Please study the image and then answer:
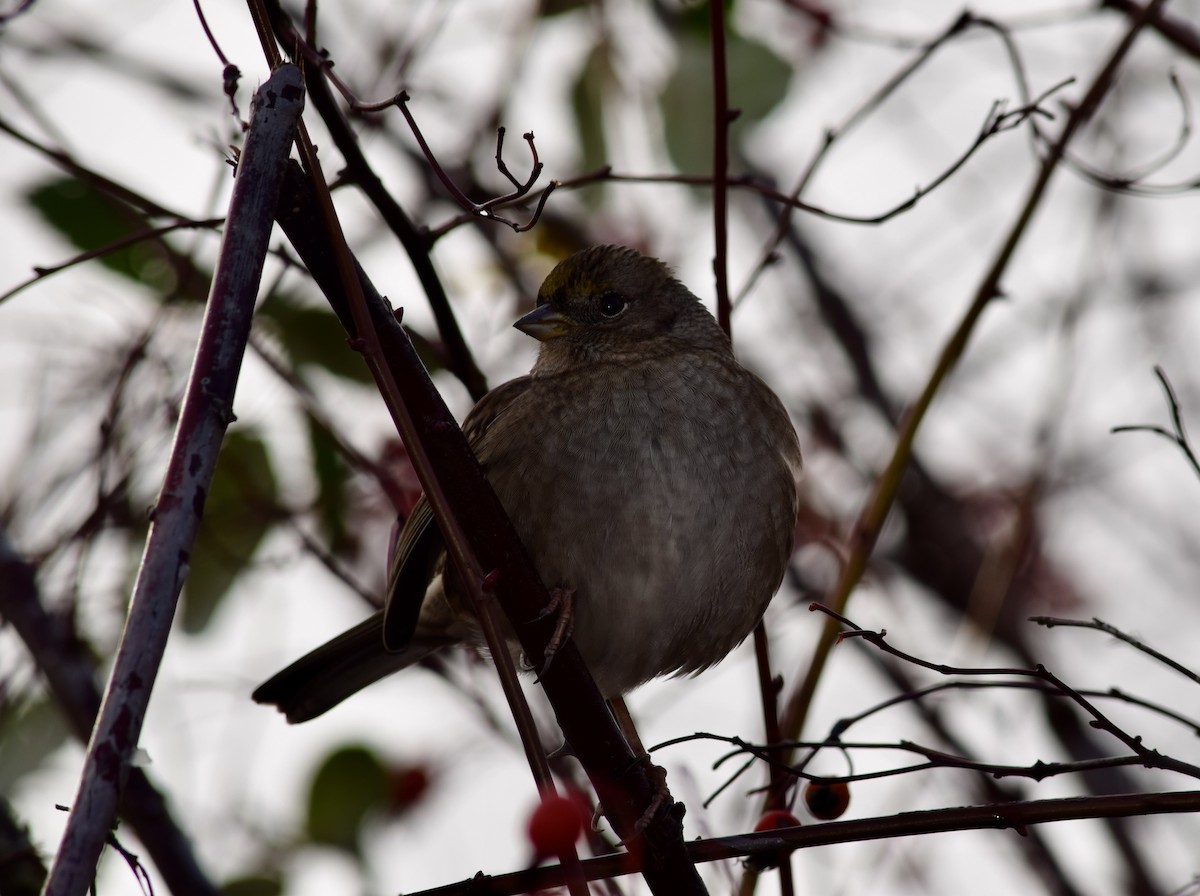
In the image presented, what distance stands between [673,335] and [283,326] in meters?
1.16

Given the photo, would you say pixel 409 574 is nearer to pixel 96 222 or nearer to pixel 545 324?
pixel 545 324

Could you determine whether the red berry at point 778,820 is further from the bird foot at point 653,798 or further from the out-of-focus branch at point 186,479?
the out-of-focus branch at point 186,479

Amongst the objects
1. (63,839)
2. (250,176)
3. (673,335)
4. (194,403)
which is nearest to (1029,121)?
(673,335)

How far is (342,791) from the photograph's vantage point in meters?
3.81

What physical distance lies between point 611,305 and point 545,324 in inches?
8.5

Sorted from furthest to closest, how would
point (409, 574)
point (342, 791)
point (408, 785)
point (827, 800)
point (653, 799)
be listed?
point (408, 785) < point (342, 791) < point (409, 574) < point (827, 800) < point (653, 799)

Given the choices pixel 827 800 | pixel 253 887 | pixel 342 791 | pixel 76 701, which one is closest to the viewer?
pixel 827 800

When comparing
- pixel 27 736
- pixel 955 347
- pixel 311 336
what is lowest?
pixel 27 736

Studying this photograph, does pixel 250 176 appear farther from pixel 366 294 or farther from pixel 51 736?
pixel 51 736

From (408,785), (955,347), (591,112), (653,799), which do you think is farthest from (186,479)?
(408,785)

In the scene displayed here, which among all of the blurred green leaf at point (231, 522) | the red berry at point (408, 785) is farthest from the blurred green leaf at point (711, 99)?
the red berry at point (408, 785)

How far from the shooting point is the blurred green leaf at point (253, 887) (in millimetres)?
3656

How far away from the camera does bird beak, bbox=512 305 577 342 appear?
4.11 m

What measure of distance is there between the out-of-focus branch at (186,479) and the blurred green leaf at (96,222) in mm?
1711
